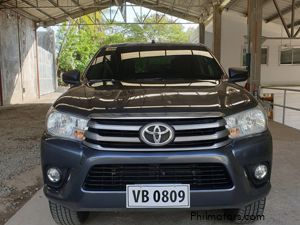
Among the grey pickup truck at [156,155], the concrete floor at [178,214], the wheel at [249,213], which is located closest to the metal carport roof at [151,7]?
the concrete floor at [178,214]

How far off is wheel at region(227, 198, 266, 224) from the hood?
0.79 metres

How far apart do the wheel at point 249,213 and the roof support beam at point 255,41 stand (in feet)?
24.6

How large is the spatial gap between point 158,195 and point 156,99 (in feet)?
2.14

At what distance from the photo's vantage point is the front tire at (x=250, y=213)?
2.84 meters

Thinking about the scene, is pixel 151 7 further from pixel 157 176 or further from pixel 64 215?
pixel 157 176

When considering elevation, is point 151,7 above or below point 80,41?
above

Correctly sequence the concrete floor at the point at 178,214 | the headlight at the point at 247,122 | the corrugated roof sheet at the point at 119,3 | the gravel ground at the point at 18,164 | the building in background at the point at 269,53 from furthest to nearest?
the building in background at the point at 269,53 < the corrugated roof sheet at the point at 119,3 < the gravel ground at the point at 18,164 < the concrete floor at the point at 178,214 < the headlight at the point at 247,122

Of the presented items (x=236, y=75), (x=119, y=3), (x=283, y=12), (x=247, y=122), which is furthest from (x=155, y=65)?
(x=119, y=3)

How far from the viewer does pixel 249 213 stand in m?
2.89

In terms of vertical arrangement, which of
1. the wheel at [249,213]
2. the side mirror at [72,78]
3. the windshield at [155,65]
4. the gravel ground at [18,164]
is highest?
the windshield at [155,65]

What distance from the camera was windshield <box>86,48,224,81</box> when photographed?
140 inches

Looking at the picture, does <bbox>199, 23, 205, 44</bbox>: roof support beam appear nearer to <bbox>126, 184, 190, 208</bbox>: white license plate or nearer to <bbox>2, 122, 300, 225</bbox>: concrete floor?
<bbox>2, 122, 300, 225</bbox>: concrete floor

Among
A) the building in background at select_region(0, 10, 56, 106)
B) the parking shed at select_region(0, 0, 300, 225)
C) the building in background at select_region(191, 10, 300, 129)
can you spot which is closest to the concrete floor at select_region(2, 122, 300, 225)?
the parking shed at select_region(0, 0, 300, 225)

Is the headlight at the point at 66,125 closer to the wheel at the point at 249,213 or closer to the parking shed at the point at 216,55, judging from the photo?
the parking shed at the point at 216,55
